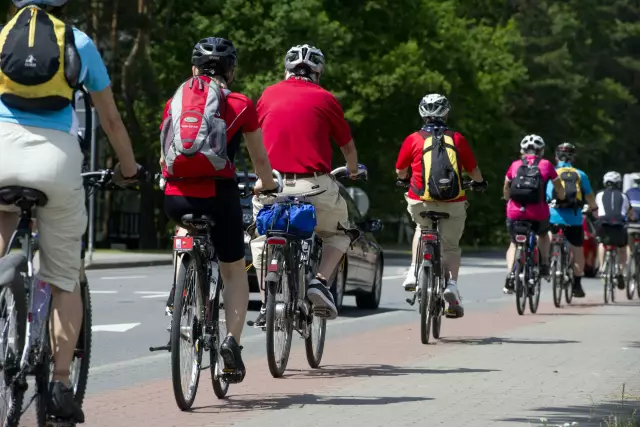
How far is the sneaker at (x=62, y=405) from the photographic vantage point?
6340mm

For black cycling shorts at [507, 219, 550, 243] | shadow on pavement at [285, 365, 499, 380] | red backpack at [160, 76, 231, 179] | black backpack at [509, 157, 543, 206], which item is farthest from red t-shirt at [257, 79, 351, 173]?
black cycling shorts at [507, 219, 550, 243]

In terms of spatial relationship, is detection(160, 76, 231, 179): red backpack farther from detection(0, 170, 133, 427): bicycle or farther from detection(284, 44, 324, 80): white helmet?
detection(284, 44, 324, 80): white helmet

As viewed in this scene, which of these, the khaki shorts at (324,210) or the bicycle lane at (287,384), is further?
the khaki shorts at (324,210)

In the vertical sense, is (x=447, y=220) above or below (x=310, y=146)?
below

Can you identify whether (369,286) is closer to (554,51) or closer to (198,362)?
(198,362)

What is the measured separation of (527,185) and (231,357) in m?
9.06

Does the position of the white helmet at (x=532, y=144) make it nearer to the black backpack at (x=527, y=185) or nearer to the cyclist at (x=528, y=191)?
the cyclist at (x=528, y=191)

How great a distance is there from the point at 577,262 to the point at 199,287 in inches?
457

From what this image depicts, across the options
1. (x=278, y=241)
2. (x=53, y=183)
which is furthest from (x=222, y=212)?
(x=53, y=183)

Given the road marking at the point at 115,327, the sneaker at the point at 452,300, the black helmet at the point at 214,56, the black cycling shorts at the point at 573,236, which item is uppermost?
the black helmet at the point at 214,56

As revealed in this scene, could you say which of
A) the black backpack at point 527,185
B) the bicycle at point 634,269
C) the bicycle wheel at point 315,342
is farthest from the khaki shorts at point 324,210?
the bicycle at point 634,269

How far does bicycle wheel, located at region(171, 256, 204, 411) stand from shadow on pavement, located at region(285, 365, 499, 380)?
5.71 ft

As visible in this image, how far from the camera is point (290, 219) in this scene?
9.71m

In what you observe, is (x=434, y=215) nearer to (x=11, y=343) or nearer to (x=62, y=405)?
(x=62, y=405)
